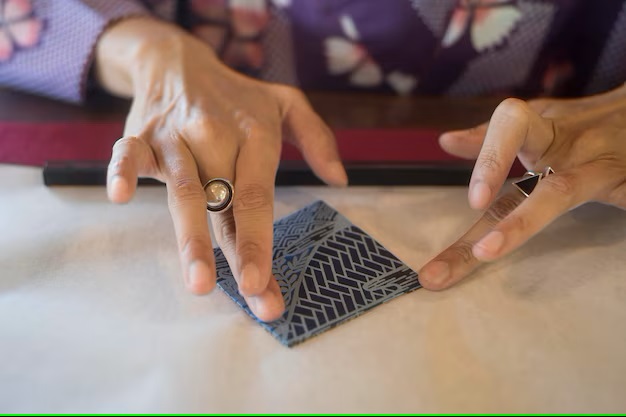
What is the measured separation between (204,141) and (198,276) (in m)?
0.19

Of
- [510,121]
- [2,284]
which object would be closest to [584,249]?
[510,121]

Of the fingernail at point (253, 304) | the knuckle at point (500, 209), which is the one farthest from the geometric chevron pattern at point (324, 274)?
the knuckle at point (500, 209)

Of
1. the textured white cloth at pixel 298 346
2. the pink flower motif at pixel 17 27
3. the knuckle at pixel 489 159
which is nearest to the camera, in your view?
the textured white cloth at pixel 298 346

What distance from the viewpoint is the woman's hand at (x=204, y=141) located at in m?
0.53

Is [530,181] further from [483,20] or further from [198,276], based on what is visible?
[198,276]

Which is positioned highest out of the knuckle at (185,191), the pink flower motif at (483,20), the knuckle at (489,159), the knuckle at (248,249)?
the pink flower motif at (483,20)

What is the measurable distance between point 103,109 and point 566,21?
2.15 ft

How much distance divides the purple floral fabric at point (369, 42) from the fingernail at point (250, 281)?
1.39 ft

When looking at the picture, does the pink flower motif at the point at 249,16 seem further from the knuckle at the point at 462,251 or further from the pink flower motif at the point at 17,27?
the knuckle at the point at 462,251

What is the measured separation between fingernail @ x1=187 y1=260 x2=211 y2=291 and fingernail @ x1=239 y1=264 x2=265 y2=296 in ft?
0.11

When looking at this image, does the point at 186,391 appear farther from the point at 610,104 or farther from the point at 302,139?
the point at 610,104

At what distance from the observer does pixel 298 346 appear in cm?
51

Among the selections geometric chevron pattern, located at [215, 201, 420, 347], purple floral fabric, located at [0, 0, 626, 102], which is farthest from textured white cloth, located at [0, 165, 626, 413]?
purple floral fabric, located at [0, 0, 626, 102]

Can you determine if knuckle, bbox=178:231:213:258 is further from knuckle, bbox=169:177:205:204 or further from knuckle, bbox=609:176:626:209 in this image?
knuckle, bbox=609:176:626:209
